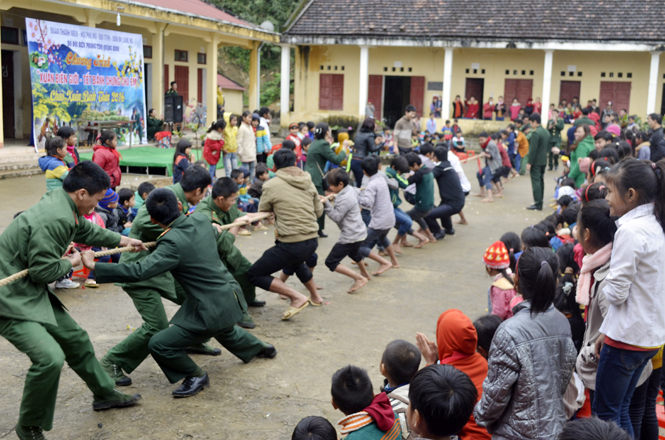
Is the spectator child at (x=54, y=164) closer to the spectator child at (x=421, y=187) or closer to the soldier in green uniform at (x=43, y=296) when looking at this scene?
the soldier in green uniform at (x=43, y=296)

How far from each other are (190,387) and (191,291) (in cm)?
69

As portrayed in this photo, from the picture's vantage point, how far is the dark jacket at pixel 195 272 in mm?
4137

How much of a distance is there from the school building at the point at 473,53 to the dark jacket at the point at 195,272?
20939mm

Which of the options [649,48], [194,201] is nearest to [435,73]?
[649,48]

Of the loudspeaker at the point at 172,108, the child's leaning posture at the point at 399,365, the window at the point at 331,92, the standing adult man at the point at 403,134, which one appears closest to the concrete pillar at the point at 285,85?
the window at the point at 331,92

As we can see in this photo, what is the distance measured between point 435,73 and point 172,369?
2313cm

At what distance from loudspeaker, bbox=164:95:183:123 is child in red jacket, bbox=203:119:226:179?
27.3 feet

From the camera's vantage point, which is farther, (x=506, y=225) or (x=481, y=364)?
(x=506, y=225)

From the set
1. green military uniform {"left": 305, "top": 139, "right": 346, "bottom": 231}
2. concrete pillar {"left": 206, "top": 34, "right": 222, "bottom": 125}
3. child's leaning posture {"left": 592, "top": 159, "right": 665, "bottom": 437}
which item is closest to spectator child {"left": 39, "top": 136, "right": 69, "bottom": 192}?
green military uniform {"left": 305, "top": 139, "right": 346, "bottom": 231}

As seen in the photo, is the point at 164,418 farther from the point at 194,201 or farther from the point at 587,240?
the point at 587,240

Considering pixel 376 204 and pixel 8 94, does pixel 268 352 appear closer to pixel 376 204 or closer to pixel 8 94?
pixel 376 204

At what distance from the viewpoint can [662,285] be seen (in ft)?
10.3

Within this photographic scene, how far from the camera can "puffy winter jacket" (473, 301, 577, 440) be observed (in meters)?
2.84

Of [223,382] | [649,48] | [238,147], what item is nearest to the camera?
[223,382]
